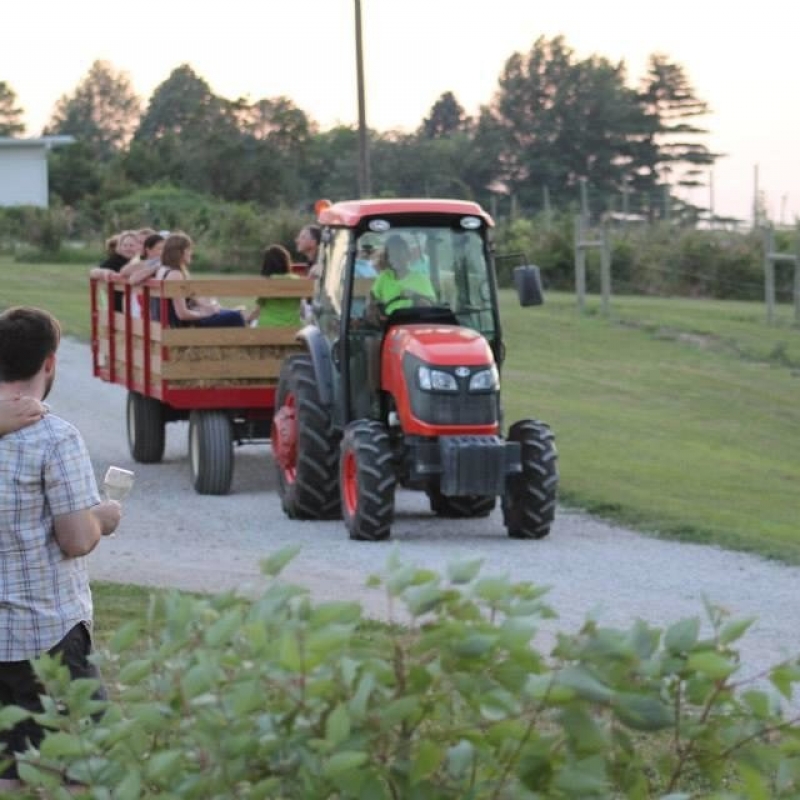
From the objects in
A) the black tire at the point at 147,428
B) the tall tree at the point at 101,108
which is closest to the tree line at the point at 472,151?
the tall tree at the point at 101,108

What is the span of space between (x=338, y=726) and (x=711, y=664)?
0.57 m

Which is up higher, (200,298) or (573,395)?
(200,298)

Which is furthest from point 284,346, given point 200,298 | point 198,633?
point 198,633

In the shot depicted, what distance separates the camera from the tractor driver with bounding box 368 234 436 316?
1224 cm

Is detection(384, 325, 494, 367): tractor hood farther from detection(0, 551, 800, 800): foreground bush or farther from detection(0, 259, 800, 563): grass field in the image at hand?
detection(0, 551, 800, 800): foreground bush

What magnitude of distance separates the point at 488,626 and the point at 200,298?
11781 millimetres

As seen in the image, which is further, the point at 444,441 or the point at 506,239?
the point at 506,239

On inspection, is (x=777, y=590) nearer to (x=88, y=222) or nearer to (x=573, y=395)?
(x=573, y=395)

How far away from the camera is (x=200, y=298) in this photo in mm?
14594

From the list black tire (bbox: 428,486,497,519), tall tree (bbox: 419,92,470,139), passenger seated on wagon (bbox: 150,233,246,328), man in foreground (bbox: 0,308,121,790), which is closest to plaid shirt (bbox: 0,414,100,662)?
man in foreground (bbox: 0,308,121,790)

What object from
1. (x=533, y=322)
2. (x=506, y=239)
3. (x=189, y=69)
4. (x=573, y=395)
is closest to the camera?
(x=573, y=395)

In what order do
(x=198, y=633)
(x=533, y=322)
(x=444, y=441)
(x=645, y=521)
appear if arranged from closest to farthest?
1. (x=198, y=633)
2. (x=444, y=441)
3. (x=645, y=521)
4. (x=533, y=322)

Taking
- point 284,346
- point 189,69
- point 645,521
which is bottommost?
point 645,521

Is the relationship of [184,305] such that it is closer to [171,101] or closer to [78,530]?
→ [78,530]
